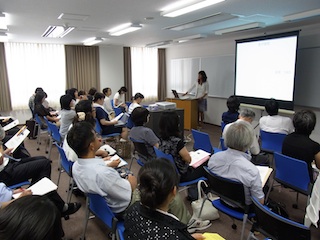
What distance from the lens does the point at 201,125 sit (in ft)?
25.3

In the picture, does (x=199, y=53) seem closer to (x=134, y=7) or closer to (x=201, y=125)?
(x=201, y=125)

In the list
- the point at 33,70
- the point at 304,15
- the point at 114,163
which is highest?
the point at 304,15

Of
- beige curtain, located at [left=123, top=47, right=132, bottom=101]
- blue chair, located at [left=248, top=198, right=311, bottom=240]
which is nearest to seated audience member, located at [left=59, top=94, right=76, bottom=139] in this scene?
blue chair, located at [left=248, top=198, right=311, bottom=240]

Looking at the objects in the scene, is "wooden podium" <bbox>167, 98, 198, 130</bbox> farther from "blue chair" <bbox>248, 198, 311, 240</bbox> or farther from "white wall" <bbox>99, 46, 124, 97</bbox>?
"blue chair" <bbox>248, 198, 311, 240</bbox>

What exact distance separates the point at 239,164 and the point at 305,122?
113 cm

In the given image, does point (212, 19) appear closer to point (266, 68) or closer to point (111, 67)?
point (266, 68)

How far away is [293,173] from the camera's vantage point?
2553 millimetres

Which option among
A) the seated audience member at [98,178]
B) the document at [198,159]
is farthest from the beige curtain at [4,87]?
the document at [198,159]

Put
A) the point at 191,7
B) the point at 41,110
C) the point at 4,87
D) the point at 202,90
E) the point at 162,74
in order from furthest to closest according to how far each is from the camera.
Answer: the point at 162,74
the point at 4,87
the point at 202,90
the point at 41,110
the point at 191,7

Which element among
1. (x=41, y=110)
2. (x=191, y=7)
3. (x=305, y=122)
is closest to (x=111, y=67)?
(x=41, y=110)

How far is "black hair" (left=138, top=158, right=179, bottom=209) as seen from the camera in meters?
1.24

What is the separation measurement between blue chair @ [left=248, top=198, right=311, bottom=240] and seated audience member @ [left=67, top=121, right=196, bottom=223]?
54 cm

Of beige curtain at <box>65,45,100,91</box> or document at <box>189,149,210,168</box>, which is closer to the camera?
document at <box>189,149,210,168</box>

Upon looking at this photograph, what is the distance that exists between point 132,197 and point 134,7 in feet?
9.27
